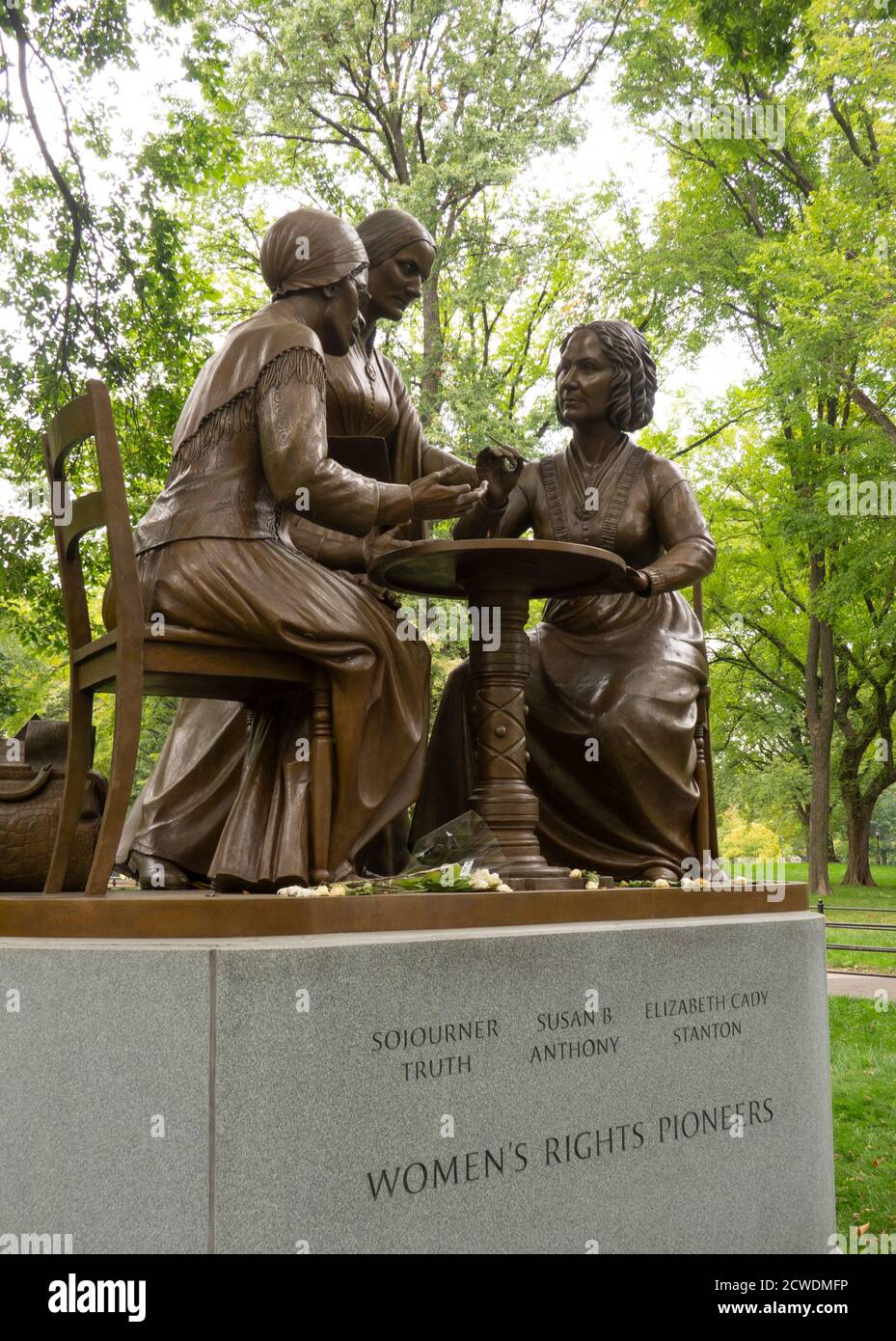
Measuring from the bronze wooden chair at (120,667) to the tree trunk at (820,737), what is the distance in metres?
19.3

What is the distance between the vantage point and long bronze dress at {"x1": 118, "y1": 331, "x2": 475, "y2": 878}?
496 cm

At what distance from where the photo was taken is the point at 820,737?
2330cm

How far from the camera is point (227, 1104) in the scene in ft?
10.7

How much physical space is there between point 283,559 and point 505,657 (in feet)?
3.04

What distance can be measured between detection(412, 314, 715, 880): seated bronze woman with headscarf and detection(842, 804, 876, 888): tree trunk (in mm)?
24160

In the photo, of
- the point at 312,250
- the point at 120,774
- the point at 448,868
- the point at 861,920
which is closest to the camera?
the point at 120,774

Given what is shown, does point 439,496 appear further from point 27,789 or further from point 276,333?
point 27,789

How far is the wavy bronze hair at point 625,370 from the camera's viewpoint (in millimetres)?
5560

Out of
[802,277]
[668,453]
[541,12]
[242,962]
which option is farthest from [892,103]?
[242,962]

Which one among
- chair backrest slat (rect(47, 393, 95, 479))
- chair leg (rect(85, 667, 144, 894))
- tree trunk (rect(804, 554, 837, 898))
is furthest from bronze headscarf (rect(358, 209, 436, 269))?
tree trunk (rect(804, 554, 837, 898))

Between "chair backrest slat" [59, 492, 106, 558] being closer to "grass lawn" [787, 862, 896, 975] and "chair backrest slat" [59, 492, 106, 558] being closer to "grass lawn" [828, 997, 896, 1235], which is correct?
"grass lawn" [828, 997, 896, 1235]

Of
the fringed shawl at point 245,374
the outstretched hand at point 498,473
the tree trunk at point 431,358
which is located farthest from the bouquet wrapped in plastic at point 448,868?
the tree trunk at point 431,358

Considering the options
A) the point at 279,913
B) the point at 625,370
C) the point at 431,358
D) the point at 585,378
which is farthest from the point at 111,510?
the point at 431,358

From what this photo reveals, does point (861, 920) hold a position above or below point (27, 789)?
below
